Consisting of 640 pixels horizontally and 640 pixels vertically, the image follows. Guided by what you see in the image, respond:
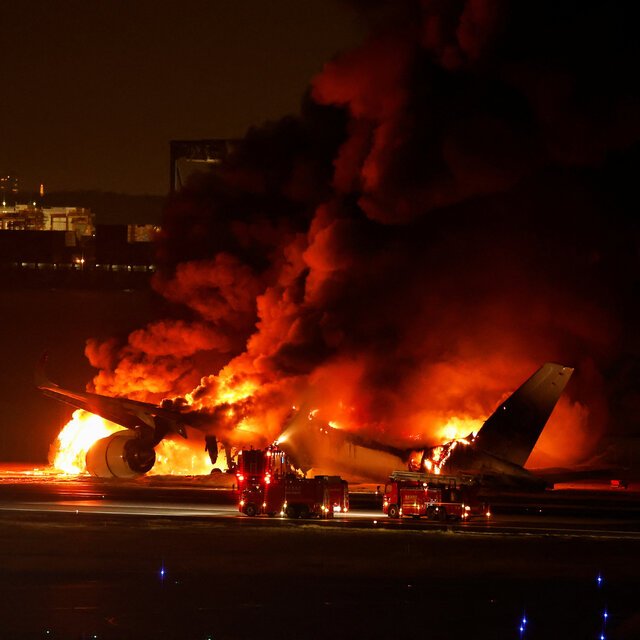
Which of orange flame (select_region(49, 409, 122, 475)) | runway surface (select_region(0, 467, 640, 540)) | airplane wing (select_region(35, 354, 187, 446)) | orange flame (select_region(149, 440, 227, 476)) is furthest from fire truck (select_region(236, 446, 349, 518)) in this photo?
orange flame (select_region(49, 409, 122, 475))

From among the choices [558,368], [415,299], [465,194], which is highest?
[465,194]

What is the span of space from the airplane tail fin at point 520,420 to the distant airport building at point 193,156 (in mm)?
37670

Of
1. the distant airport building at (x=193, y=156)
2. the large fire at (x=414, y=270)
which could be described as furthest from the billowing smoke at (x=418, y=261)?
the distant airport building at (x=193, y=156)

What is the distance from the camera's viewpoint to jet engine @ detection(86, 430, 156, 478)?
211 ft

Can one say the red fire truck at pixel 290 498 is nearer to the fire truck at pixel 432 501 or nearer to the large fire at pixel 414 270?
the fire truck at pixel 432 501

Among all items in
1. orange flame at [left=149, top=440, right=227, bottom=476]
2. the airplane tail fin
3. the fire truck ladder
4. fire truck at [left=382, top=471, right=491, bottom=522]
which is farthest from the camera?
orange flame at [left=149, top=440, right=227, bottom=476]

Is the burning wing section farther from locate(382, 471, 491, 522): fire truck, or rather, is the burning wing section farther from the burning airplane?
locate(382, 471, 491, 522): fire truck

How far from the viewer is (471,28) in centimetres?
6556

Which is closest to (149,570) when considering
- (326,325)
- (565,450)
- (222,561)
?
(222,561)

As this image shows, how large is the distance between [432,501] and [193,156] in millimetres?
53642

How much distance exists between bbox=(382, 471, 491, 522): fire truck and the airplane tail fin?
42.5ft

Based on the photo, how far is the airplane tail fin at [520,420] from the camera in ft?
198

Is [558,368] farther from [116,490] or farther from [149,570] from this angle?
[149,570]

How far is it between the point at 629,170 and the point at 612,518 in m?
29.8
